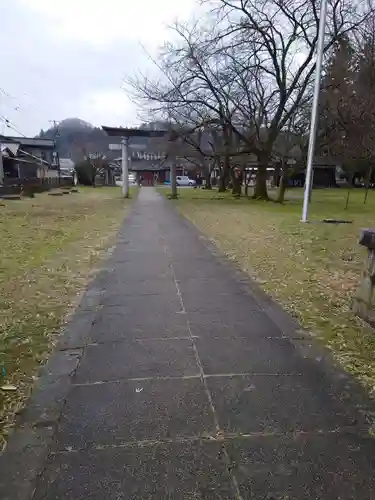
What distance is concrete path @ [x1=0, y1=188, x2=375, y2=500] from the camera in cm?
196

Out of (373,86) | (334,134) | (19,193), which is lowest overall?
(19,193)

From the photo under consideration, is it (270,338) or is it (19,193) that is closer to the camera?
(270,338)

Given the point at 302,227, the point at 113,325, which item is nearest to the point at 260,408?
the point at 113,325

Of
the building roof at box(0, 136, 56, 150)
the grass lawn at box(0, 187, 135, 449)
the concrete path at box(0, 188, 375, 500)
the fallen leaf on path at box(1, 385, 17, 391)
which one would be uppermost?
the building roof at box(0, 136, 56, 150)

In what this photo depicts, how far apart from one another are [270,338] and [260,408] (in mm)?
1256

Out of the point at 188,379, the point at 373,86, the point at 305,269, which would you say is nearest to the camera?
the point at 188,379

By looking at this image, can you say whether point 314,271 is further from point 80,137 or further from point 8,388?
point 80,137

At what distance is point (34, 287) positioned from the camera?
18.0 feet

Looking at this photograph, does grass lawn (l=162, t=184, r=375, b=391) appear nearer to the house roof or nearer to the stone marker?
the stone marker

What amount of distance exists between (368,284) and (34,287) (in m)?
4.20

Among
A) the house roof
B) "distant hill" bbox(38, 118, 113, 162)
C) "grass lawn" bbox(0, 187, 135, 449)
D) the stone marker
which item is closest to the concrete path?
"grass lawn" bbox(0, 187, 135, 449)

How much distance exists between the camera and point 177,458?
2.11 meters

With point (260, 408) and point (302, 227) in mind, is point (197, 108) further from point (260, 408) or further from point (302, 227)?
point (260, 408)

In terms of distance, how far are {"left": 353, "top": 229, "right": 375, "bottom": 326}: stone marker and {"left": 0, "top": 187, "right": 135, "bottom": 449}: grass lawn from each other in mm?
3209
